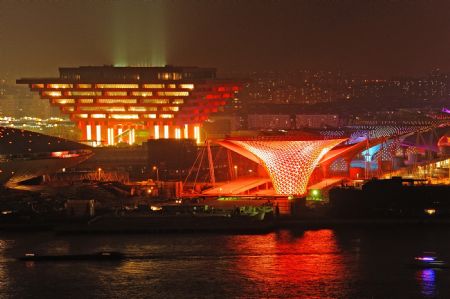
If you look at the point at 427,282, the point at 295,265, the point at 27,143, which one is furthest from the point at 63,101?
the point at 427,282

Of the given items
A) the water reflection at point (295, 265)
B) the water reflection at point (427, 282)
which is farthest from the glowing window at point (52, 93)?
the water reflection at point (427, 282)

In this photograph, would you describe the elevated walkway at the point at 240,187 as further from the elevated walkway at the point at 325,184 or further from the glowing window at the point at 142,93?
the glowing window at the point at 142,93

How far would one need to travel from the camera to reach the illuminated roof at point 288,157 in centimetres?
4394

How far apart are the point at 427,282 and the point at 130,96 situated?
6392 centimetres

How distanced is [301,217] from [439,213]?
509 centimetres

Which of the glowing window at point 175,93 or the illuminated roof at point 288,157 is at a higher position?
the glowing window at point 175,93

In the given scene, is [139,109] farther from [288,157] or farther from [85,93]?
[288,157]

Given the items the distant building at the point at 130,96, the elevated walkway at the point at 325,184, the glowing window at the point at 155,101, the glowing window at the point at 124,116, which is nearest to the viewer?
the elevated walkway at the point at 325,184

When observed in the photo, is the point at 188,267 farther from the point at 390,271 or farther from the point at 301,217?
the point at 301,217

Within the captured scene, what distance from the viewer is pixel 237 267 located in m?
28.3

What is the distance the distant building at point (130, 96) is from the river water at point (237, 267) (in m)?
52.9

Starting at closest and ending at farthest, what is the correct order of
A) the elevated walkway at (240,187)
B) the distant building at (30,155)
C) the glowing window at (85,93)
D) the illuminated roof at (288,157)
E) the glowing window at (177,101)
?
the illuminated roof at (288,157)
the elevated walkway at (240,187)
the distant building at (30,155)
the glowing window at (85,93)
the glowing window at (177,101)

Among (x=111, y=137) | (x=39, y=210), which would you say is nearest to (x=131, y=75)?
(x=111, y=137)

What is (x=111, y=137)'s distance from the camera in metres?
91.2
